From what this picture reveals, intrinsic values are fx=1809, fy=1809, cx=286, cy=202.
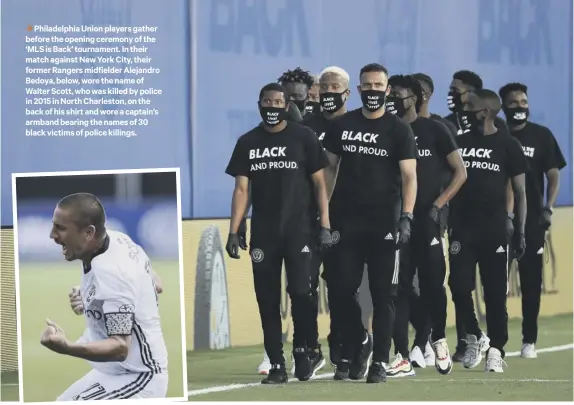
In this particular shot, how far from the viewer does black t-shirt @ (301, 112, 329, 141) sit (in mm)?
11797

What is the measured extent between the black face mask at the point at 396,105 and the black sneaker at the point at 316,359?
1.65 meters

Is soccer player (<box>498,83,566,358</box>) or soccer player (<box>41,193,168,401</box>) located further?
soccer player (<box>498,83,566,358</box>)

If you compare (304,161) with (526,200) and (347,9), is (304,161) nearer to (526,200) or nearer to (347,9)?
(526,200)

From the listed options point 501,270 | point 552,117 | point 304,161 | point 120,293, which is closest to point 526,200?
point 501,270

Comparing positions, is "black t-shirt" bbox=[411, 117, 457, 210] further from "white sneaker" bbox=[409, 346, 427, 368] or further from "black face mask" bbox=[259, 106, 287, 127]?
"black face mask" bbox=[259, 106, 287, 127]

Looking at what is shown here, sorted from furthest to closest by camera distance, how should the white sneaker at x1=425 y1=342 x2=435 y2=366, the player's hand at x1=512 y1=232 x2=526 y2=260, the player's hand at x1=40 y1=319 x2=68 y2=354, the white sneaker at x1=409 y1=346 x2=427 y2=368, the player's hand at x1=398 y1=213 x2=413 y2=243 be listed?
the player's hand at x1=512 y1=232 x2=526 y2=260
the white sneaker at x1=425 y1=342 x2=435 y2=366
the white sneaker at x1=409 y1=346 x2=427 y2=368
the player's hand at x1=398 y1=213 x2=413 y2=243
the player's hand at x1=40 y1=319 x2=68 y2=354

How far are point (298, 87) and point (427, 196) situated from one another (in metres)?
1.17

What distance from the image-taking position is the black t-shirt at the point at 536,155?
12.9 m

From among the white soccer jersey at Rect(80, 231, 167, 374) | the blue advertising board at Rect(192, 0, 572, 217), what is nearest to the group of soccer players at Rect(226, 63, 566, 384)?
the blue advertising board at Rect(192, 0, 572, 217)

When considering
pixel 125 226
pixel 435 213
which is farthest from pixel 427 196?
pixel 125 226

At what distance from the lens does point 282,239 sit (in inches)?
440

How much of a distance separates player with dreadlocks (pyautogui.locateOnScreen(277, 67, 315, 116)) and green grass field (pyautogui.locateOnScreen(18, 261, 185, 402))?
255 cm

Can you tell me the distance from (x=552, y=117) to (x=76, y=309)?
844 cm

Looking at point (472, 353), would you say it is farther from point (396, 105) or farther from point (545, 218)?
point (396, 105)
